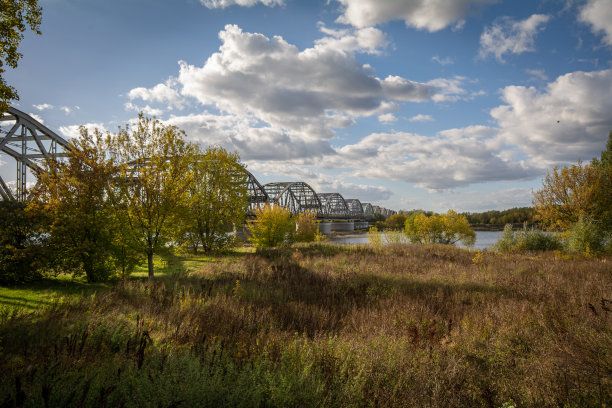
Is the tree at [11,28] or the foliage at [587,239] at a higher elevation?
the tree at [11,28]

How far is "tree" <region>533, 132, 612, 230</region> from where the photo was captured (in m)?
25.4

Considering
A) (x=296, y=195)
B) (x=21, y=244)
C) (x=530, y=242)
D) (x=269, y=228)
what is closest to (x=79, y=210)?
(x=21, y=244)

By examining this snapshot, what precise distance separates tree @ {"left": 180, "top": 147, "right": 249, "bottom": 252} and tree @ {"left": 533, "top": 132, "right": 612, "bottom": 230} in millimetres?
27057

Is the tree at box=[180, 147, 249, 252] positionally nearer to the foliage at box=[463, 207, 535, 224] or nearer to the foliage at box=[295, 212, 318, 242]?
the foliage at box=[295, 212, 318, 242]

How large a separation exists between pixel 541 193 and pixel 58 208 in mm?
35538

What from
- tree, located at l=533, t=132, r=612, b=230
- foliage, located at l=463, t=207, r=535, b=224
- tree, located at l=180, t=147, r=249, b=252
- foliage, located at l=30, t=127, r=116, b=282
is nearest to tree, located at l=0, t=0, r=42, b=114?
foliage, located at l=30, t=127, r=116, b=282

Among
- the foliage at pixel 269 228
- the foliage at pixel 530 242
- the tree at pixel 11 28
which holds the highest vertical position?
the tree at pixel 11 28

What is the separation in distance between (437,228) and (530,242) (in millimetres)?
13089

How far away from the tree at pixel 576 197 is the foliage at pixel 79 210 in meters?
33.3

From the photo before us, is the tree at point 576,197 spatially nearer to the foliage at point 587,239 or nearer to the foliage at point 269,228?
the foliage at point 587,239

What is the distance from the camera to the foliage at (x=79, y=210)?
1174 centimetres

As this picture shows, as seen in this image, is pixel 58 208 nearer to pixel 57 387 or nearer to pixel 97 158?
pixel 97 158

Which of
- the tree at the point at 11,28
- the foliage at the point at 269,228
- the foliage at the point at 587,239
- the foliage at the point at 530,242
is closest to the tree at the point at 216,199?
the foliage at the point at 269,228

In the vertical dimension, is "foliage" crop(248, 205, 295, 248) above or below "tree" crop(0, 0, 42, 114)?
below
